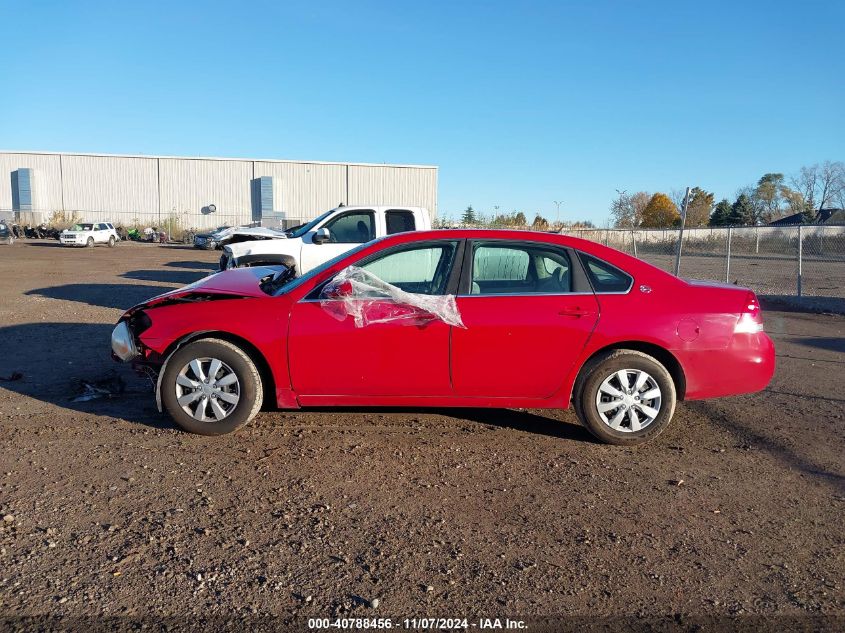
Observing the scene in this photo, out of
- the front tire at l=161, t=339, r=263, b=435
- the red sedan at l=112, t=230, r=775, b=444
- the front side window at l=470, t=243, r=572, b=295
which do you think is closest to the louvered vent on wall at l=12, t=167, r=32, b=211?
the red sedan at l=112, t=230, r=775, b=444

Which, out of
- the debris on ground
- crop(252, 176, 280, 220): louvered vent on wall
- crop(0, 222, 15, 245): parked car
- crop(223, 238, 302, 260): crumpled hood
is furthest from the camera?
crop(252, 176, 280, 220): louvered vent on wall

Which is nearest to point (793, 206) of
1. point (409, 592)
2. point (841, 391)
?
point (841, 391)

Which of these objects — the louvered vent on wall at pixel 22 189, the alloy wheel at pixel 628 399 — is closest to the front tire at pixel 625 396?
the alloy wheel at pixel 628 399

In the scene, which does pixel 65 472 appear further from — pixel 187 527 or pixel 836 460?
pixel 836 460

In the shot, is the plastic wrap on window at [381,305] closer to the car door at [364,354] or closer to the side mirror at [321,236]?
the car door at [364,354]

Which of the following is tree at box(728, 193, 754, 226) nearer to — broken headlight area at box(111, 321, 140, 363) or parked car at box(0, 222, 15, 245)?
parked car at box(0, 222, 15, 245)

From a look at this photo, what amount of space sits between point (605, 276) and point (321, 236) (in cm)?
639

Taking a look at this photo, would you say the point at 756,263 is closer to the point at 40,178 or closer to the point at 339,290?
the point at 339,290

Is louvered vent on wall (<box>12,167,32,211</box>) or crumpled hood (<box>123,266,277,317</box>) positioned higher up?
louvered vent on wall (<box>12,167,32,211</box>)

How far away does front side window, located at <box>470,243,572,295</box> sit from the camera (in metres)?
5.24

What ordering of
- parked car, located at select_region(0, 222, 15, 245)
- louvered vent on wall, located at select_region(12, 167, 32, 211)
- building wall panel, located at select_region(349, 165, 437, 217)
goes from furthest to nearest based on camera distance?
building wall panel, located at select_region(349, 165, 437, 217)
louvered vent on wall, located at select_region(12, 167, 32, 211)
parked car, located at select_region(0, 222, 15, 245)

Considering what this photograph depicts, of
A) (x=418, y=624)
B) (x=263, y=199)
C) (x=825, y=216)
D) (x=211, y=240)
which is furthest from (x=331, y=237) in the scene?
(x=825, y=216)

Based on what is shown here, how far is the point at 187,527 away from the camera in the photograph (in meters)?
3.70

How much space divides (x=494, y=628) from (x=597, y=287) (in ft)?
9.79
